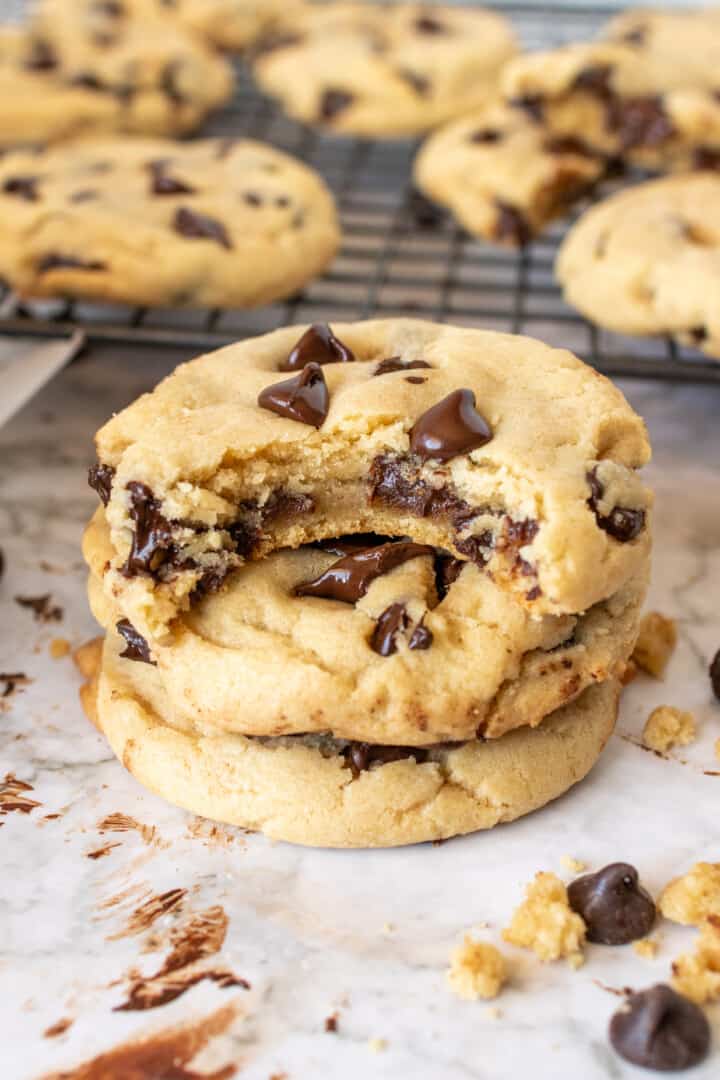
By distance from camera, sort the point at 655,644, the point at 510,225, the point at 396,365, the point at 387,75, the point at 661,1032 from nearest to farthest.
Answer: the point at 661,1032
the point at 396,365
the point at 655,644
the point at 510,225
the point at 387,75

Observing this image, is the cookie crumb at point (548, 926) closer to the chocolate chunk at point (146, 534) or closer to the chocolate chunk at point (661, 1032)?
the chocolate chunk at point (661, 1032)

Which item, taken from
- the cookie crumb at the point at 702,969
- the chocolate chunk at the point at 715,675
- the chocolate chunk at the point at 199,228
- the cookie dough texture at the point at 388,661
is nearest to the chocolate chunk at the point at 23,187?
the chocolate chunk at the point at 199,228

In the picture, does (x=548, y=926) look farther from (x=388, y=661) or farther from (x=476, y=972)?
(x=388, y=661)

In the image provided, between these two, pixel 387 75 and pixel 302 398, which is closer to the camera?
pixel 302 398

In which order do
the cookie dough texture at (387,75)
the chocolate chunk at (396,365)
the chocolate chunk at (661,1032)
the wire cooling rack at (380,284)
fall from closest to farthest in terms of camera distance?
the chocolate chunk at (661,1032) → the chocolate chunk at (396,365) → the wire cooling rack at (380,284) → the cookie dough texture at (387,75)

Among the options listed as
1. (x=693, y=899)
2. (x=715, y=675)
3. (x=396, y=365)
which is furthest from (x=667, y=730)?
(x=396, y=365)

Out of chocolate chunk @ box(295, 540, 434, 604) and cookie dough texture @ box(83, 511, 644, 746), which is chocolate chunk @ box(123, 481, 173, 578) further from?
chocolate chunk @ box(295, 540, 434, 604)
